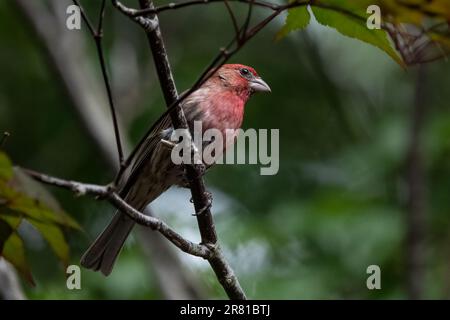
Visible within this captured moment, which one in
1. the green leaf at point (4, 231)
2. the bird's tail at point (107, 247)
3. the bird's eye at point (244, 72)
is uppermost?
the bird's eye at point (244, 72)

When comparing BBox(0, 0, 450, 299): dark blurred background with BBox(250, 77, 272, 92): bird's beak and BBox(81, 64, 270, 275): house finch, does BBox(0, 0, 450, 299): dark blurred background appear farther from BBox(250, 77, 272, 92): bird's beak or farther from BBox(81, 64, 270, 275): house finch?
BBox(250, 77, 272, 92): bird's beak

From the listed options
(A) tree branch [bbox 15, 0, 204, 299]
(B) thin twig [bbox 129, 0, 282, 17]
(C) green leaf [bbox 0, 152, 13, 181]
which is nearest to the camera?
(C) green leaf [bbox 0, 152, 13, 181]

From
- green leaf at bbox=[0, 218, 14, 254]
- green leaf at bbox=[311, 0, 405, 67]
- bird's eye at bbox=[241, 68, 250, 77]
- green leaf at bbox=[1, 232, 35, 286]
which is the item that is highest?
bird's eye at bbox=[241, 68, 250, 77]

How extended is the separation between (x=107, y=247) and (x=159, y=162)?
0.67 meters

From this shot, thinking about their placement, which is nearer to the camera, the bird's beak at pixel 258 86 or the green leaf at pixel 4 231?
the green leaf at pixel 4 231

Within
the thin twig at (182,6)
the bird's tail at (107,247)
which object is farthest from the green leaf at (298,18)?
the bird's tail at (107,247)

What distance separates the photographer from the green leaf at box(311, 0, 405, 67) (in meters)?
2.98

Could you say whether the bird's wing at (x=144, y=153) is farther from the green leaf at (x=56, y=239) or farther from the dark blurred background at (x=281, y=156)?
the green leaf at (x=56, y=239)

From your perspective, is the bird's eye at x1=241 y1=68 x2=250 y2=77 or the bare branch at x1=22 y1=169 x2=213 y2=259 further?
the bird's eye at x1=241 y1=68 x2=250 y2=77

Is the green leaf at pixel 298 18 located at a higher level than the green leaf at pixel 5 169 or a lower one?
higher

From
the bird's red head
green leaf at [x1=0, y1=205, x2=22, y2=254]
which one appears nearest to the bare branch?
green leaf at [x1=0, y1=205, x2=22, y2=254]

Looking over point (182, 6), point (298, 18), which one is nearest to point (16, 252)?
point (182, 6)

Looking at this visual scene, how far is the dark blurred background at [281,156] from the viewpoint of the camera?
7473 mm

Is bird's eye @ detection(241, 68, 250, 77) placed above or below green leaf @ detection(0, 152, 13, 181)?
above
